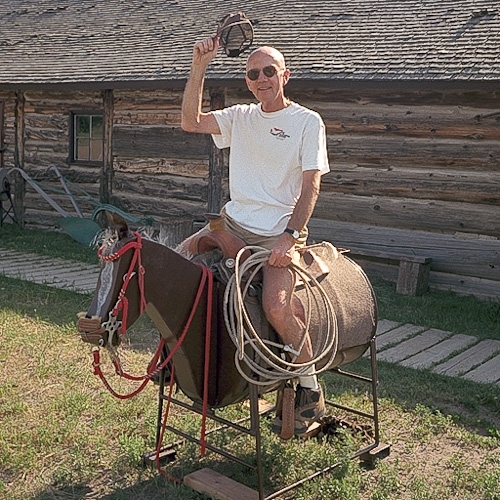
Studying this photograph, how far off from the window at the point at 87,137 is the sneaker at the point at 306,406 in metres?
9.29

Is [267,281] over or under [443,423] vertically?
over

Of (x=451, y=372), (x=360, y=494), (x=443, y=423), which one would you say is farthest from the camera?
(x=451, y=372)

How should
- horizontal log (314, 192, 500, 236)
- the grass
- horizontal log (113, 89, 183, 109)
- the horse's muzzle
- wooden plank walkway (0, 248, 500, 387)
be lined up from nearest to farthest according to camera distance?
1. the horse's muzzle
2. the grass
3. wooden plank walkway (0, 248, 500, 387)
4. horizontal log (314, 192, 500, 236)
5. horizontal log (113, 89, 183, 109)

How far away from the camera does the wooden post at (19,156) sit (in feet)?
42.7

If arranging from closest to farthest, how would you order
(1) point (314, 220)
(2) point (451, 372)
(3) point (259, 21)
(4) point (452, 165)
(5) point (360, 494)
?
(5) point (360, 494)
(2) point (451, 372)
(4) point (452, 165)
(1) point (314, 220)
(3) point (259, 21)

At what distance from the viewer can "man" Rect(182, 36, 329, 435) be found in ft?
11.8

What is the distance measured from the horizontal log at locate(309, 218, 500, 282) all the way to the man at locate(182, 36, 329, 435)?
5.16m

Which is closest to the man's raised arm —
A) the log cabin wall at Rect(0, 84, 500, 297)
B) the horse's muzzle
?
the horse's muzzle

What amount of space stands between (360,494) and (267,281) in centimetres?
137

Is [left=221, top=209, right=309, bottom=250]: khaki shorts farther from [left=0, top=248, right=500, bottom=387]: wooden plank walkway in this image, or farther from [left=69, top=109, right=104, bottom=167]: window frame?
[left=69, top=109, right=104, bottom=167]: window frame

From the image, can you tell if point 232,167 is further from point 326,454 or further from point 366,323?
point 326,454

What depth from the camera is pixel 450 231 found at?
8742 millimetres

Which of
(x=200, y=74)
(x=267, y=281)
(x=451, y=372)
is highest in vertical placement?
(x=200, y=74)

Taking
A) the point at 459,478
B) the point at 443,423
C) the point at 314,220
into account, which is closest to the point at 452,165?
the point at 314,220
